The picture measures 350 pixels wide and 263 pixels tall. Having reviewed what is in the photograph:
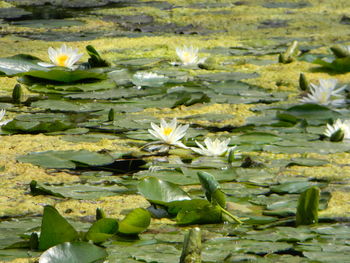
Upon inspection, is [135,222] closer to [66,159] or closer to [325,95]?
[66,159]

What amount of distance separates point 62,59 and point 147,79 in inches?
18.2

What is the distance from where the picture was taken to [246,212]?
195 cm

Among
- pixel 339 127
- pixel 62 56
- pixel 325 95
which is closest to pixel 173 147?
pixel 339 127

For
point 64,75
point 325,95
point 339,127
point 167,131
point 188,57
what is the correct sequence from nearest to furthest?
1. point 167,131
2. point 339,127
3. point 325,95
4. point 64,75
5. point 188,57

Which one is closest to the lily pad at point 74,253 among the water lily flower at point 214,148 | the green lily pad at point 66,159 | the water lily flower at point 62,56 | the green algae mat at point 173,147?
the green algae mat at point 173,147

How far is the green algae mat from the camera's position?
1684mm

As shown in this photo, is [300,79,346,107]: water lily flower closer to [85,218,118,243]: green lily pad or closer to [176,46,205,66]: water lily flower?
[176,46,205,66]: water lily flower

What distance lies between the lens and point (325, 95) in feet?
10.5

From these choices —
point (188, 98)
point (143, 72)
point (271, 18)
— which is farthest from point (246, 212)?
point (271, 18)

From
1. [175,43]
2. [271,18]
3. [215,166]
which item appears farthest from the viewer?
[271,18]

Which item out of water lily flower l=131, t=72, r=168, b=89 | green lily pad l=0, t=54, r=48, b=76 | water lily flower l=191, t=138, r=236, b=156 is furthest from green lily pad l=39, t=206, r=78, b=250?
green lily pad l=0, t=54, r=48, b=76

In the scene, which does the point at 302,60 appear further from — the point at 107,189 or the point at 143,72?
the point at 107,189

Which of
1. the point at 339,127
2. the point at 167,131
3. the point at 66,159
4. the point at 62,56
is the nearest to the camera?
the point at 66,159

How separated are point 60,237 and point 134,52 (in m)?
2.87
